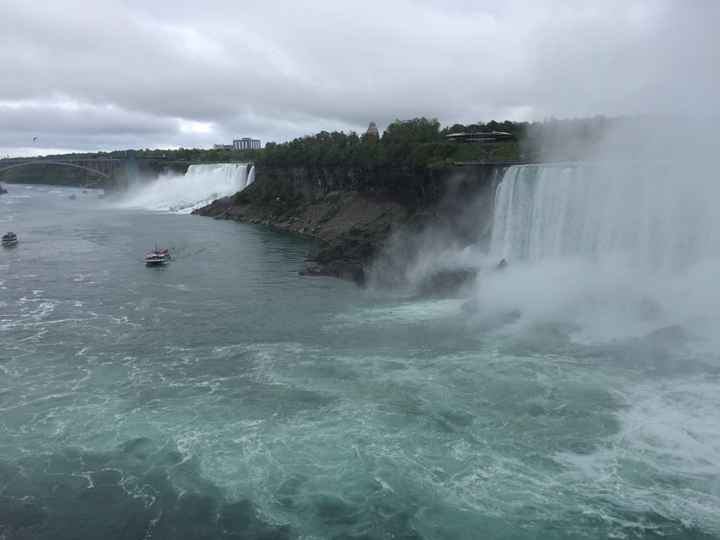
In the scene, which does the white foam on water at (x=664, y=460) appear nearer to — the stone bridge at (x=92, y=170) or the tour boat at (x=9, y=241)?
the tour boat at (x=9, y=241)

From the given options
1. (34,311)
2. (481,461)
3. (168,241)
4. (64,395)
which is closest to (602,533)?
(481,461)

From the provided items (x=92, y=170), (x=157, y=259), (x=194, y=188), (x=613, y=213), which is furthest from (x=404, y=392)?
(x=92, y=170)

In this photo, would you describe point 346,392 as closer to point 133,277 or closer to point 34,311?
point 34,311

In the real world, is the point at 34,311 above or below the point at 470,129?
below

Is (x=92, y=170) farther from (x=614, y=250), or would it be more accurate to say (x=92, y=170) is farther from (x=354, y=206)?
(x=614, y=250)

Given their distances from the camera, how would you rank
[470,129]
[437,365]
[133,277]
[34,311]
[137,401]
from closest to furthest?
1. [137,401]
2. [437,365]
3. [34,311]
4. [133,277]
5. [470,129]

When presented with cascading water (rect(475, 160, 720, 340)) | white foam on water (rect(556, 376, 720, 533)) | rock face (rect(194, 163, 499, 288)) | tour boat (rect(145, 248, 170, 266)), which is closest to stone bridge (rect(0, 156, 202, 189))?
rock face (rect(194, 163, 499, 288))
